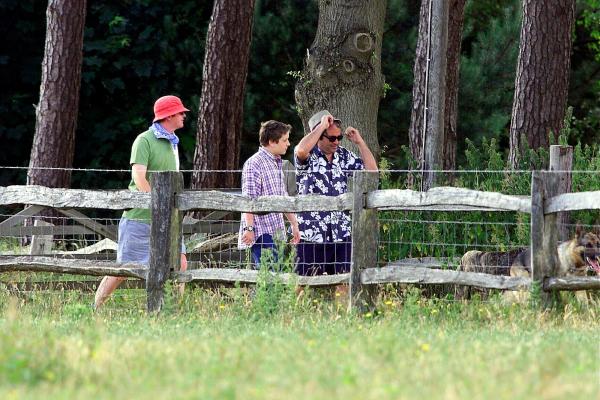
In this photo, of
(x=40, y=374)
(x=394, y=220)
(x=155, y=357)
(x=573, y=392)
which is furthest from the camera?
(x=394, y=220)

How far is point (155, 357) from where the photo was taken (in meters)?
7.54

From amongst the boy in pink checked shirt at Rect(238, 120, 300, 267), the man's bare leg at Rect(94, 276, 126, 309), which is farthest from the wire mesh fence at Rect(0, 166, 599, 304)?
the man's bare leg at Rect(94, 276, 126, 309)

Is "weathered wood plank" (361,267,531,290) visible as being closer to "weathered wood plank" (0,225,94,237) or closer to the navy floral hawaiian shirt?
the navy floral hawaiian shirt

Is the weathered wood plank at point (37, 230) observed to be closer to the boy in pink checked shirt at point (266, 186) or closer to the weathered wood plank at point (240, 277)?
the weathered wood plank at point (240, 277)

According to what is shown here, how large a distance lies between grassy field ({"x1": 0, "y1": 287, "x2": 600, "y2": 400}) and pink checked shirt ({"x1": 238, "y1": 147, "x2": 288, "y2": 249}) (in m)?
0.77

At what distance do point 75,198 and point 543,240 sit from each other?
429cm

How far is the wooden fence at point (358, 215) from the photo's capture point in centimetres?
1040

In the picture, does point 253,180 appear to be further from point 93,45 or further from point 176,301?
point 93,45

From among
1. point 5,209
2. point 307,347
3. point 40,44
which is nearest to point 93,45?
point 40,44

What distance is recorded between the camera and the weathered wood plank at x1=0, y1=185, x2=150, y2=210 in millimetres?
11633

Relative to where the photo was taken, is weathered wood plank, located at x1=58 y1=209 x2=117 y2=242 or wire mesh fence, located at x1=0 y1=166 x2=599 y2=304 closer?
wire mesh fence, located at x1=0 y1=166 x2=599 y2=304

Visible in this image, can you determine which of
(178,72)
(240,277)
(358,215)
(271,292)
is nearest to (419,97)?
(358,215)

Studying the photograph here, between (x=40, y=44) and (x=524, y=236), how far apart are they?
64.9 feet

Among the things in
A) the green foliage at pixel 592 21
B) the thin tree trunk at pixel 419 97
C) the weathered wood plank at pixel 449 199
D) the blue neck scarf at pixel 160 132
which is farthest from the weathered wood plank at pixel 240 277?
the green foliage at pixel 592 21
